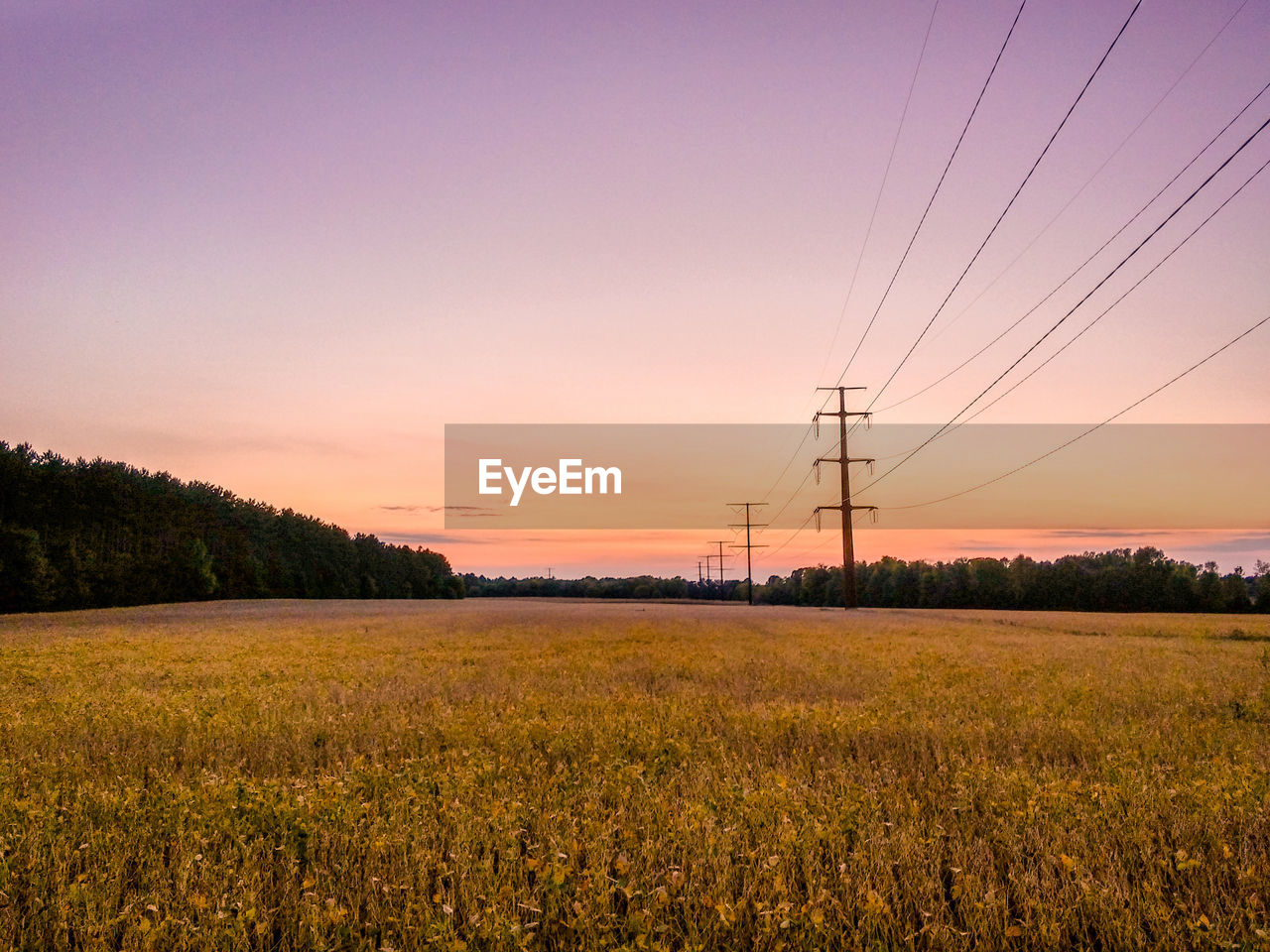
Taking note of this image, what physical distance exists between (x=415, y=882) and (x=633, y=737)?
15.0 ft

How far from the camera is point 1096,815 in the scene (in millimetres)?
6562

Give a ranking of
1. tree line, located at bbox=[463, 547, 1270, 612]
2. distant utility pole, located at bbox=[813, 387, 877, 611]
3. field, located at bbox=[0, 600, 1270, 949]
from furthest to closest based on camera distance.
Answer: tree line, located at bbox=[463, 547, 1270, 612], distant utility pole, located at bbox=[813, 387, 877, 611], field, located at bbox=[0, 600, 1270, 949]

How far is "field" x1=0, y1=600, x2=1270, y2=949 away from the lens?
190 inches

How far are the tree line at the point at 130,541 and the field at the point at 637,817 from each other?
231 feet

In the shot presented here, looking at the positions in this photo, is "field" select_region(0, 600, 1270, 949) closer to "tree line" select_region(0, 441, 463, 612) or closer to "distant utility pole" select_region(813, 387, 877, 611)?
"distant utility pole" select_region(813, 387, 877, 611)

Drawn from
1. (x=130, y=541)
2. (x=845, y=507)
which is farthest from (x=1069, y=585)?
(x=130, y=541)

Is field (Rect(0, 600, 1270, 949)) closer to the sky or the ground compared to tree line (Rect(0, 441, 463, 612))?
closer to the ground

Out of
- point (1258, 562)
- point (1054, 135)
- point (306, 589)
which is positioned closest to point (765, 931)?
point (1054, 135)

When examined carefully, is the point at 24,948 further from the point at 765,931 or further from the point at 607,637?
the point at 607,637

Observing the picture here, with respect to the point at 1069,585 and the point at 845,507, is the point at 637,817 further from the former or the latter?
the point at 1069,585

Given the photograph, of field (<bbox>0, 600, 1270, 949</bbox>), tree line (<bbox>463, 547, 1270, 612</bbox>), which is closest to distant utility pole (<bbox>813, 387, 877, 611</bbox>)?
field (<bbox>0, 600, 1270, 949</bbox>)

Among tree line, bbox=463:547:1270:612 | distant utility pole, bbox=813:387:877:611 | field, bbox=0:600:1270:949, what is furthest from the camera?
tree line, bbox=463:547:1270:612

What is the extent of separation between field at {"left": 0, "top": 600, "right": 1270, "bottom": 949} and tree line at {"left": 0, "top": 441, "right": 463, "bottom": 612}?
70.5m

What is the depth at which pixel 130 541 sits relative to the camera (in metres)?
82.9
